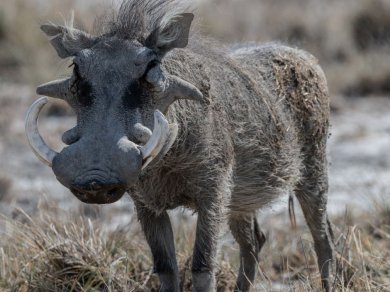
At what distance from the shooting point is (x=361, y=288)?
5066 mm

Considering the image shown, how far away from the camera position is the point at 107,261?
5.77 meters

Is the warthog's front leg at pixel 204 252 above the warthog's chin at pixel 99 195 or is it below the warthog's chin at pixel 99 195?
below

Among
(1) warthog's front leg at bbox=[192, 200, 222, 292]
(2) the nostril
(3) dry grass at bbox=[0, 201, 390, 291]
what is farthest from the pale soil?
(2) the nostril

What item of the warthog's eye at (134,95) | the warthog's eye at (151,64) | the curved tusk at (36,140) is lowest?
the curved tusk at (36,140)

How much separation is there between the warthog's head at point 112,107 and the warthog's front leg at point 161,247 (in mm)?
793

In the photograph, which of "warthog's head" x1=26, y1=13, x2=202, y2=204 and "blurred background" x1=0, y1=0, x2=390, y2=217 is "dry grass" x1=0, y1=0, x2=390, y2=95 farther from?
"warthog's head" x1=26, y1=13, x2=202, y2=204

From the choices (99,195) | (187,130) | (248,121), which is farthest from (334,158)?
(99,195)

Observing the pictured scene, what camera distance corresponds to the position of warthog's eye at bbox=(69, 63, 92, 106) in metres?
4.53

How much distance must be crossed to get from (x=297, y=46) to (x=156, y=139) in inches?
105

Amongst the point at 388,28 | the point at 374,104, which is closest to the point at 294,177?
the point at 374,104

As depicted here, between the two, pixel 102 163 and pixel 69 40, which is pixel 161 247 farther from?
pixel 102 163

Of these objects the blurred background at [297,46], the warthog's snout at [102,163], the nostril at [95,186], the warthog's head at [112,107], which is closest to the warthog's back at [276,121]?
the blurred background at [297,46]

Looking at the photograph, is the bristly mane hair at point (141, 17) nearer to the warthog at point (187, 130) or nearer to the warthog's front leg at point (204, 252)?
the warthog at point (187, 130)

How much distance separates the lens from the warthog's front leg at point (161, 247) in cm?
536
